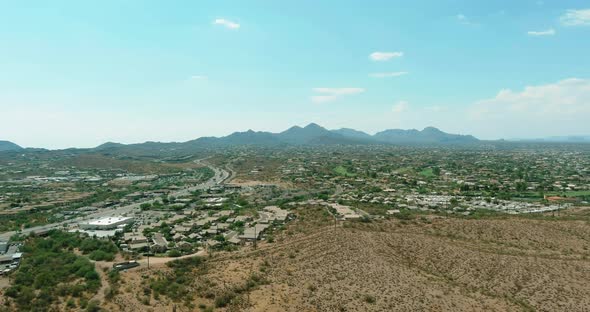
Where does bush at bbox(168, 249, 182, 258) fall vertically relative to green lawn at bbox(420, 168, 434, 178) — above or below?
below

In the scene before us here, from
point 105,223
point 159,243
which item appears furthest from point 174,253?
point 105,223

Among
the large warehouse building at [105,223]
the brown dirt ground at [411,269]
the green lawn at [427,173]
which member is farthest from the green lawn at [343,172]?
the large warehouse building at [105,223]

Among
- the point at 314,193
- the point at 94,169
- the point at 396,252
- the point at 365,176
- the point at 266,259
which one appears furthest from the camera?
the point at 94,169

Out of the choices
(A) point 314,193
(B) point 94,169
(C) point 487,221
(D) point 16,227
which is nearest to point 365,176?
(A) point 314,193

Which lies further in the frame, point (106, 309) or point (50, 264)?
point (50, 264)

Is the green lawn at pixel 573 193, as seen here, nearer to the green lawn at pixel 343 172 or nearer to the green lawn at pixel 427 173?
the green lawn at pixel 427 173

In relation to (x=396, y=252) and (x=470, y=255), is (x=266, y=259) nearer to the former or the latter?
(x=396, y=252)

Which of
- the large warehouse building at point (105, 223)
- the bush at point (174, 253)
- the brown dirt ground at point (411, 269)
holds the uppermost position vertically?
the large warehouse building at point (105, 223)

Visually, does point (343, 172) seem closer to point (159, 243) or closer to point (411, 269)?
point (159, 243)

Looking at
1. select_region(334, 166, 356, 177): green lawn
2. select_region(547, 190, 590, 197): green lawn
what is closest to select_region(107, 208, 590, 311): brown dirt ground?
select_region(547, 190, 590, 197): green lawn

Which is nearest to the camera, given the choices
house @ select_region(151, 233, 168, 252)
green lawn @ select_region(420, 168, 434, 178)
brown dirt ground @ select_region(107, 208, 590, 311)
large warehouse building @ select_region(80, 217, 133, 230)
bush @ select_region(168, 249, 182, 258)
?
brown dirt ground @ select_region(107, 208, 590, 311)

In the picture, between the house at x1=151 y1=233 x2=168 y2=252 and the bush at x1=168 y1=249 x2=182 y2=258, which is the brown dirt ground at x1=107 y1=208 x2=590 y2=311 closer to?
the bush at x1=168 y1=249 x2=182 y2=258
